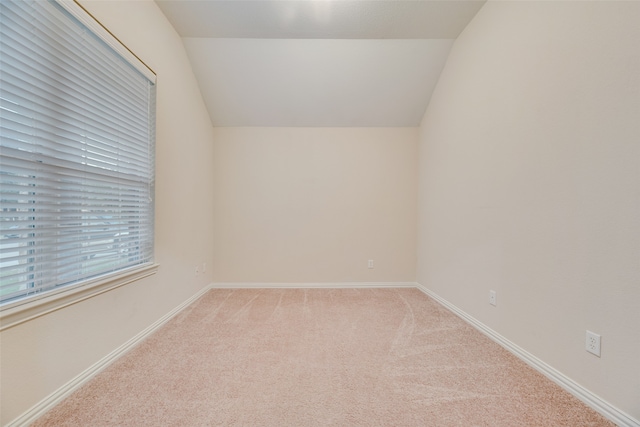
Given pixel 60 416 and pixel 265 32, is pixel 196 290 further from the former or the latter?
pixel 265 32

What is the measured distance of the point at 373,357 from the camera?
67.7 inches

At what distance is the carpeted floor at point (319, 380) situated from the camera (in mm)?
1212

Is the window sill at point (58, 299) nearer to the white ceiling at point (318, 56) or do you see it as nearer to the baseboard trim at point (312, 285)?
the baseboard trim at point (312, 285)

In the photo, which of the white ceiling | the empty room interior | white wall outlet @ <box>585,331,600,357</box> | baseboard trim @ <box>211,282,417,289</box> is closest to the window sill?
the empty room interior

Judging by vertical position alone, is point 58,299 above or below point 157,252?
below

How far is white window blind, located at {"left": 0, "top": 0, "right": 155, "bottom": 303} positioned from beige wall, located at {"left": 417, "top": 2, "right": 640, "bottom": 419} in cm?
281

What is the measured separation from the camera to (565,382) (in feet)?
4.60

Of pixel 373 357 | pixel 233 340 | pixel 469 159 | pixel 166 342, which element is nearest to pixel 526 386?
pixel 373 357

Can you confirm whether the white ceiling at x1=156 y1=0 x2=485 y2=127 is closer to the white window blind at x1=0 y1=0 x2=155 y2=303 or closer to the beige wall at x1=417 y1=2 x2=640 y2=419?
the beige wall at x1=417 y1=2 x2=640 y2=419

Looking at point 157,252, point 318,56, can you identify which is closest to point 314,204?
point 318,56

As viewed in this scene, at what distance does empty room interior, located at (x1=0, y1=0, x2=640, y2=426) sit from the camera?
1.22m

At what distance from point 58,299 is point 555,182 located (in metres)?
2.88

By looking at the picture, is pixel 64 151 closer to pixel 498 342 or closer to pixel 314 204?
pixel 314 204

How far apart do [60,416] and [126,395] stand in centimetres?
25
